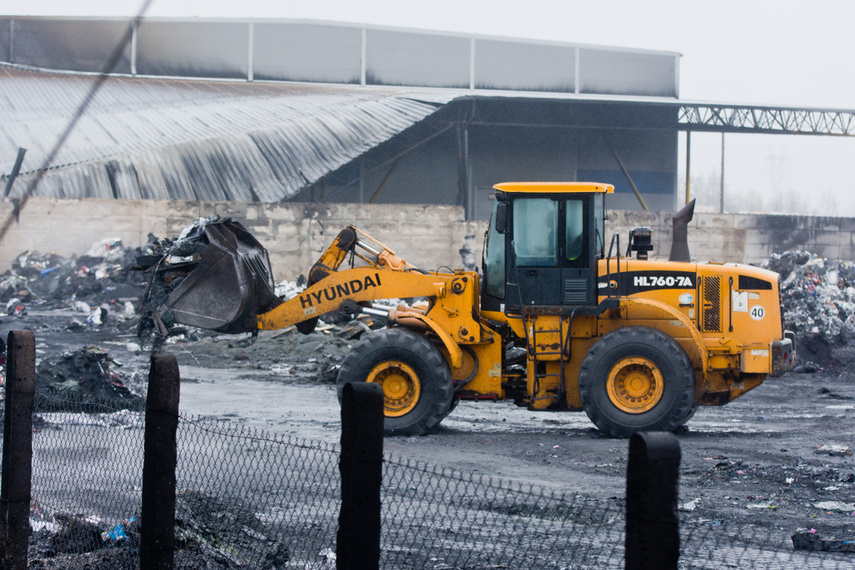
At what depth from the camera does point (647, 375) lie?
29.7 feet

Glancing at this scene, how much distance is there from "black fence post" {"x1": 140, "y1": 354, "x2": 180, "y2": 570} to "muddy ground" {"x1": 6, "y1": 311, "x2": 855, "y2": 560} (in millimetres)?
3491

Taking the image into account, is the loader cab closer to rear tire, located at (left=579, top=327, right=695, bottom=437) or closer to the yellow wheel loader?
the yellow wheel loader

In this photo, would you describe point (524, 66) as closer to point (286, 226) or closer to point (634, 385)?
point (286, 226)

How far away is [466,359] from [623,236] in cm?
1302

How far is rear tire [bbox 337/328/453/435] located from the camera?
9070 millimetres

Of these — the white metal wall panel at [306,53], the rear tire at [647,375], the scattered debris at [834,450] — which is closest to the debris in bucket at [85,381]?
the rear tire at [647,375]

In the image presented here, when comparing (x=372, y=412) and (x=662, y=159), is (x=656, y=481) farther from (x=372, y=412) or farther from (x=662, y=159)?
(x=662, y=159)

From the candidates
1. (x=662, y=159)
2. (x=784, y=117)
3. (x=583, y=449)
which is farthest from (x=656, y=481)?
(x=662, y=159)

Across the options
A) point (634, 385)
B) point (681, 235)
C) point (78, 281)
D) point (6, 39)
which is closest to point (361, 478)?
point (634, 385)

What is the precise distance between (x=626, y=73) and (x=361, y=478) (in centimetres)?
3134

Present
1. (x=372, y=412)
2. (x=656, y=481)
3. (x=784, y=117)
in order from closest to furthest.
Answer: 1. (x=656, y=481)
2. (x=372, y=412)
3. (x=784, y=117)

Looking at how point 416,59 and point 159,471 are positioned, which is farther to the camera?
point 416,59

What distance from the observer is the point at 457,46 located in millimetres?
31078

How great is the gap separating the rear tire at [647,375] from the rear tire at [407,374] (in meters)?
1.41
